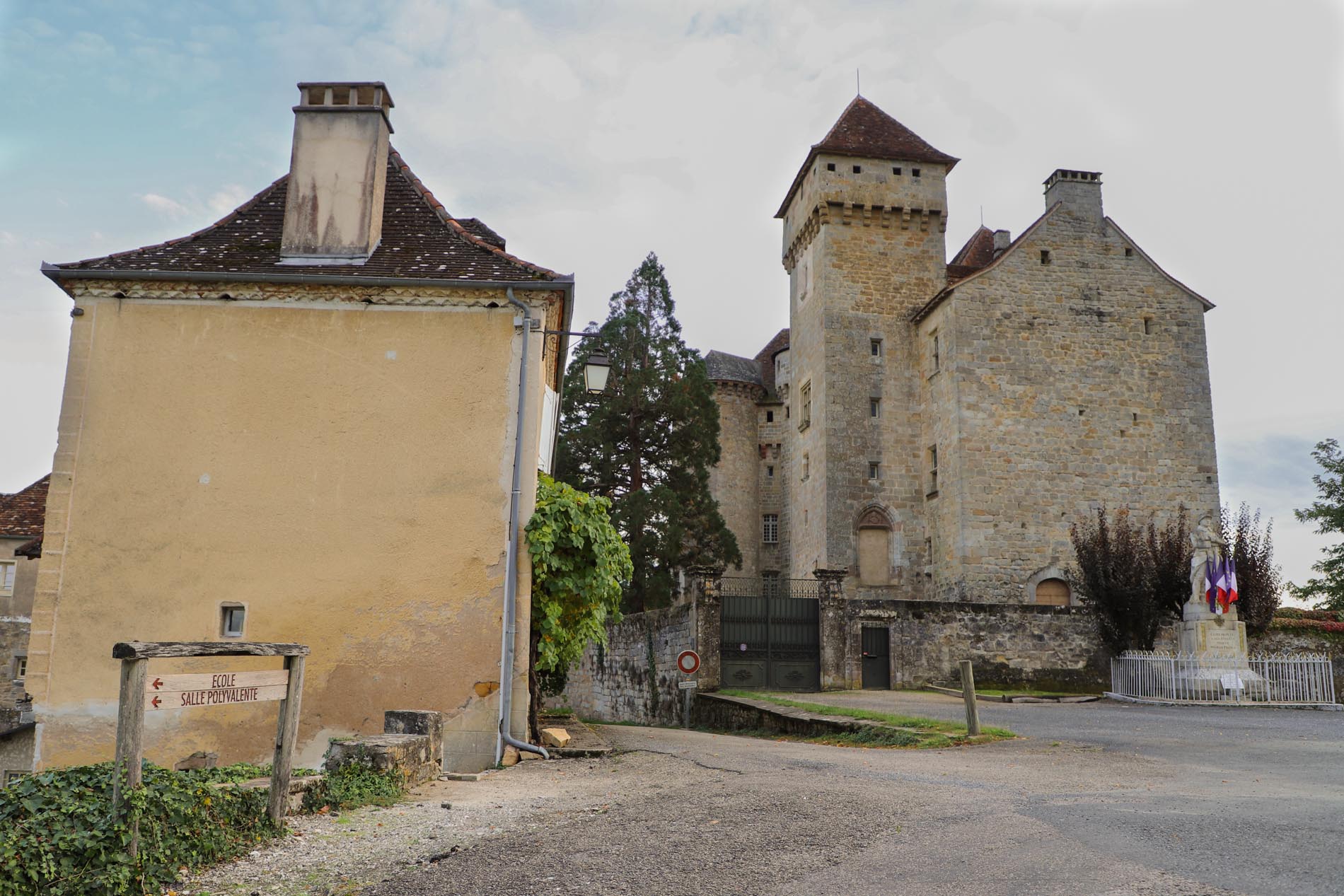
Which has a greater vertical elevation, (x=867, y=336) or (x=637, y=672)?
(x=867, y=336)

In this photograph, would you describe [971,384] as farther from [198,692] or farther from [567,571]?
[198,692]

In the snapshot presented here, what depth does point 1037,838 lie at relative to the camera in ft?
19.5

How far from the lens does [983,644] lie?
77.3 ft

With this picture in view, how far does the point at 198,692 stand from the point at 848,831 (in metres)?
3.76

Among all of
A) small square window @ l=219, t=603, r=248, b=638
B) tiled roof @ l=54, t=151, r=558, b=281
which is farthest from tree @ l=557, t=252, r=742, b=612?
small square window @ l=219, t=603, r=248, b=638

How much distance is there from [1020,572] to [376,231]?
21.6m

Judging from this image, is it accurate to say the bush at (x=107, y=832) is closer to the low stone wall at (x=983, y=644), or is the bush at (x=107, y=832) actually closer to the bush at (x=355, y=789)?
the bush at (x=355, y=789)

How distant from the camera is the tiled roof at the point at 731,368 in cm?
4503

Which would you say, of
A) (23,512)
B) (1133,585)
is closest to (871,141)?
(1133,585)

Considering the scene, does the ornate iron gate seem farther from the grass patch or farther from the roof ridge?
the roof ridge

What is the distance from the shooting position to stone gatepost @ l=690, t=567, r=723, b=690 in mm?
22047

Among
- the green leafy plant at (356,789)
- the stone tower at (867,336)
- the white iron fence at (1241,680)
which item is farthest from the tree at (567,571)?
the stone tower at (867,336)

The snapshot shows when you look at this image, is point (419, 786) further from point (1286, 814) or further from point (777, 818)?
point (1286, 814)

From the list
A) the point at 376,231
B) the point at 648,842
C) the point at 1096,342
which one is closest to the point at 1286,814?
the point at 648,842
